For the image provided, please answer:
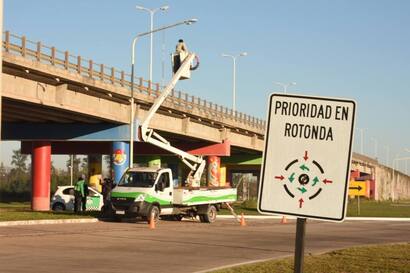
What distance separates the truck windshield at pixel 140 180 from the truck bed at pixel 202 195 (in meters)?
1.62

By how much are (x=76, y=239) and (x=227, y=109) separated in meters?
47.1

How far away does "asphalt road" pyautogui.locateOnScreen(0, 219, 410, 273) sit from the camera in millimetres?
15547

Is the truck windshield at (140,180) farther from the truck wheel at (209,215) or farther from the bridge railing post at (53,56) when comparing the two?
the bridge railing post at (53,56)

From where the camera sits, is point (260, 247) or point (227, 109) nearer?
point (260, 247)

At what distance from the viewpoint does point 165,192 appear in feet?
109

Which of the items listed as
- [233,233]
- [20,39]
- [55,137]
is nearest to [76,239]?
[233,233]

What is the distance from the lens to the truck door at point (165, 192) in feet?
108

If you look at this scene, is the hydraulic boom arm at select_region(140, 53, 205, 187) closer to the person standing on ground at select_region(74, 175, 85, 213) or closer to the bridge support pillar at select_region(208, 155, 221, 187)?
the person standing on ground at select_region(74, 175, 85, 213)

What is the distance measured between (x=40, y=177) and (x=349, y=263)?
3724 cm

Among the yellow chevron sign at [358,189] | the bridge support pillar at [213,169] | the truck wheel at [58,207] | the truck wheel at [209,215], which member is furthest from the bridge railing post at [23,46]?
the bridge support pillar at [213,169]

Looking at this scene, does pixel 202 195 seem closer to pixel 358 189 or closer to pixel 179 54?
pixel 179 54

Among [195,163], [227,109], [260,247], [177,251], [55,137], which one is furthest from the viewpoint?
[227,109]

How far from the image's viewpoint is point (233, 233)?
2748 cm

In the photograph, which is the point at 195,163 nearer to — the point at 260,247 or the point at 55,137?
the point at 55,137
